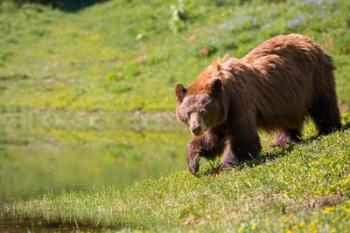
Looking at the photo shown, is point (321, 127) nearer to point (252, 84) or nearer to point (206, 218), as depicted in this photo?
point (252, 84)

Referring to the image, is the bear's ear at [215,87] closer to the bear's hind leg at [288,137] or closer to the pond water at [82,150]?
the bear's hind leg at [288,137]

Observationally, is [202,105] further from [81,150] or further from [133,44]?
[133,44]

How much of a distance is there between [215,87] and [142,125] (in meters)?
15.6

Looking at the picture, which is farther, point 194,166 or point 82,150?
point 82,150

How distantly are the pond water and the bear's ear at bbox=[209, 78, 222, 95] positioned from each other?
3.85m

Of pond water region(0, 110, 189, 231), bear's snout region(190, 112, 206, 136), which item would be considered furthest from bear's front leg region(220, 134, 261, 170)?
pond water region(0, 110, 189, 231)

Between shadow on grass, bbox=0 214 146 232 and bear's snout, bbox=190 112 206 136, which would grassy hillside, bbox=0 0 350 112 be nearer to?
bear's snout, bbox=190 112 206 136

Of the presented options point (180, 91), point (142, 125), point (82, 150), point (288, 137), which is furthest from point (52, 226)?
point (142, 125)

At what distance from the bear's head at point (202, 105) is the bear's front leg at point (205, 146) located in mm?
424

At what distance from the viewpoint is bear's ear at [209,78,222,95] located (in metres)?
12.1

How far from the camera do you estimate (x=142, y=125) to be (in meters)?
27.6

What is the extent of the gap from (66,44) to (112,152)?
19.0m

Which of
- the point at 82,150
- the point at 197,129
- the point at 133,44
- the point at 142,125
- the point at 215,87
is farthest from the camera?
the point at 133,44

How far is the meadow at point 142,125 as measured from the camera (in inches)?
384
